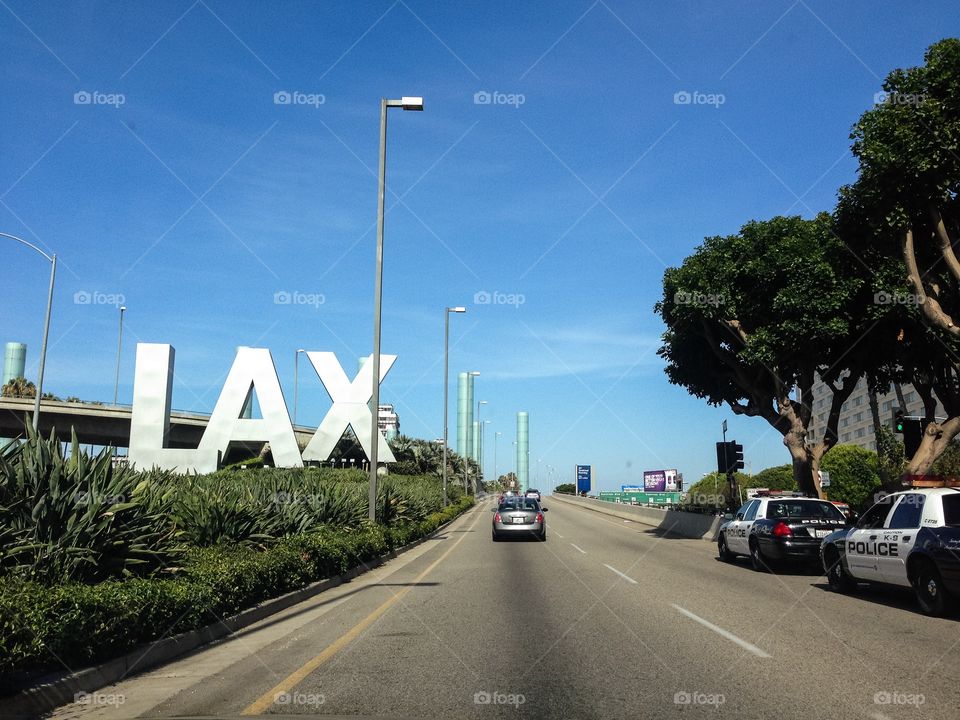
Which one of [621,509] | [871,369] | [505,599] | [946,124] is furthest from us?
[621,509]

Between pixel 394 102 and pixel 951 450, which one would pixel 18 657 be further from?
pixel 951 450

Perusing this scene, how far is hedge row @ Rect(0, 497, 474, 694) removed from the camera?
674 cm

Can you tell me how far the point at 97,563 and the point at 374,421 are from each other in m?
13.3

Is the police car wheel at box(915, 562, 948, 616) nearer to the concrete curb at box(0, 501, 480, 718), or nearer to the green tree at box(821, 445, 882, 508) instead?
the concrete curb at box(0, 501, 480, 718)

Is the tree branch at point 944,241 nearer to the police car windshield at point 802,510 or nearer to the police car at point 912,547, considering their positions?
the police car windshield at point 802,510

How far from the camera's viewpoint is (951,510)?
37.8ft

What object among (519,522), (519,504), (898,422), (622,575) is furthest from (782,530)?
(519,504)

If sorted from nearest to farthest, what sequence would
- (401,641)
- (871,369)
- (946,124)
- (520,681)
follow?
(520,681) → (401,641) → (946,124) → (871,369)

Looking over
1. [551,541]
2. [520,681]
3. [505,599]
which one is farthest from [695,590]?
[551,541]

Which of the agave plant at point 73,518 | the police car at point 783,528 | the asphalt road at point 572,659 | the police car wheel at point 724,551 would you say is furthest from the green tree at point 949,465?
the agave plant at point 73,518

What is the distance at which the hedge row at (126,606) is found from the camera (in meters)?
6.74

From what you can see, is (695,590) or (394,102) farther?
(394,102)

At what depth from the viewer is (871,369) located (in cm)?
2781

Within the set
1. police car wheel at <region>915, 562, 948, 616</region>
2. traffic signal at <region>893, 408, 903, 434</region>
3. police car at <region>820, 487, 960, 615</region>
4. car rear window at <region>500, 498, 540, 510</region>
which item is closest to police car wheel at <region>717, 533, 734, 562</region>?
traffic signal at <region>893, 408, 903, 434</region>
